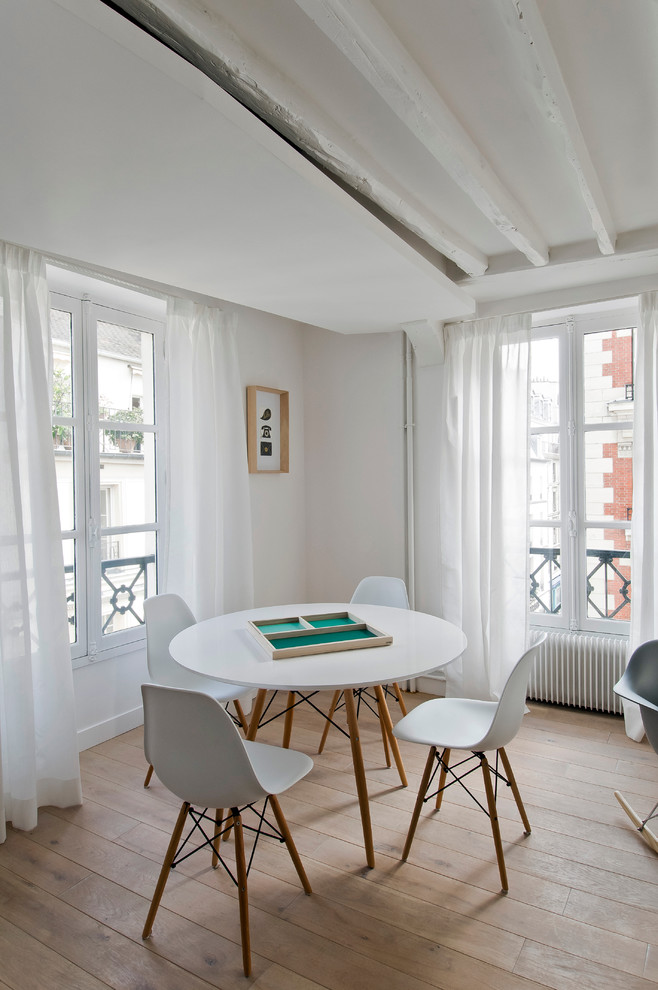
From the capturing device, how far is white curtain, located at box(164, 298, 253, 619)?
3.39 metres

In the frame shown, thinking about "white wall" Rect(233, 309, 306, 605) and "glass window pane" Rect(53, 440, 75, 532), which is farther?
"white wall" Rect(233, 309, 306, 605)

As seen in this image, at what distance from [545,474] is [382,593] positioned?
1378 mm

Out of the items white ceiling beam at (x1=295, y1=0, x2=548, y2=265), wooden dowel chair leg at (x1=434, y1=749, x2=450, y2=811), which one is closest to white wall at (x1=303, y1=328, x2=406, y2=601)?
wooden dowel chair leg at (x1=434, y1=749, x2=450, y2=811)

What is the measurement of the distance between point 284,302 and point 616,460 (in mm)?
2256

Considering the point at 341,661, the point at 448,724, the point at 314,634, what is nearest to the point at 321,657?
the point at 341,661

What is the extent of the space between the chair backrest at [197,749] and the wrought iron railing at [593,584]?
107 inches

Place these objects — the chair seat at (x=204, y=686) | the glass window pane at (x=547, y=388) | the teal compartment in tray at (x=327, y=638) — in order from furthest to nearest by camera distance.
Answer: the glass window pane at (x=547, y=388)
the chair seat at (x=204, y=686)
the teal compartment in tray at (x=327, y=638)

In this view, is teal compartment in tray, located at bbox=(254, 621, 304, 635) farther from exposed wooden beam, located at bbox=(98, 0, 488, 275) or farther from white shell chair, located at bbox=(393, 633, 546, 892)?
exposed wooden beam, located at bbox=(98, 0, 488, 275)

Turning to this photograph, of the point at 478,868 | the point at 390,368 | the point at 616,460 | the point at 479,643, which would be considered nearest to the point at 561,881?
the point at 478,868

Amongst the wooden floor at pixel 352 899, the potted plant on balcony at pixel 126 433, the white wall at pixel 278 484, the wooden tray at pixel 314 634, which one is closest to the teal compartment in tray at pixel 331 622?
the wooden tray at pixel 314 634

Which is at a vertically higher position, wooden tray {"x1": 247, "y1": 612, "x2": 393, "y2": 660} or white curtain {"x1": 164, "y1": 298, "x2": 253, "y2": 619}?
white curtain {"x1": 164, "y1": 298, "x2": 253, "y2": 619}

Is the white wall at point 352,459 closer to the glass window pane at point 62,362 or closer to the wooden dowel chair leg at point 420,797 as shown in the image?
the glass window pane at point 62,362

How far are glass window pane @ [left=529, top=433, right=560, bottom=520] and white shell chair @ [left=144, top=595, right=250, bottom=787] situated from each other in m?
2.24

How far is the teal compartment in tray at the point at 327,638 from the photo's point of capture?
2471mm
